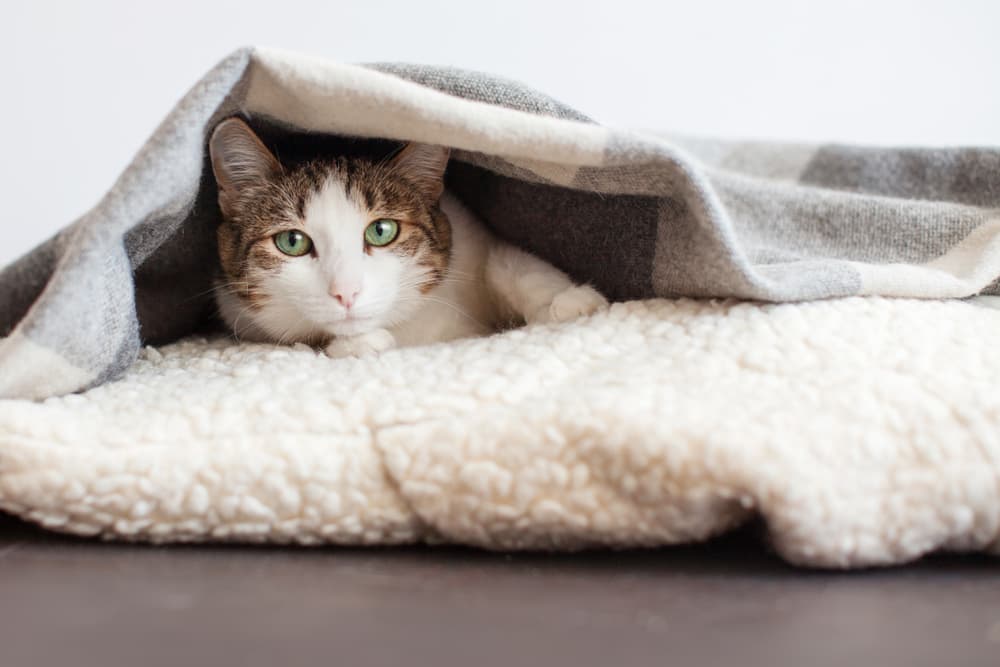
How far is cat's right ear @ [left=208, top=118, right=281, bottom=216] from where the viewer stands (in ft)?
2.76

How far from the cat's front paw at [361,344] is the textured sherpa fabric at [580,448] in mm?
185

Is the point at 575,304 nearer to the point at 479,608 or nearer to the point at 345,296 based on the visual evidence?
the point at 345,296

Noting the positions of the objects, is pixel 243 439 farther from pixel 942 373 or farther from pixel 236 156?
pixel 942 373

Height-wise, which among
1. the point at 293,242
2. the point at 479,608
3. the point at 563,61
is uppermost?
the point at 563,61

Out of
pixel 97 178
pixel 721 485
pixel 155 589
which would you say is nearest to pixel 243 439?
pixel 155 589

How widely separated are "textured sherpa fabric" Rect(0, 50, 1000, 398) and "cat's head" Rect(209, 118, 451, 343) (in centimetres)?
5

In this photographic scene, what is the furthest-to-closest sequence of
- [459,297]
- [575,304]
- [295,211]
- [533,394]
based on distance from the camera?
[459,297]
[295,211]
[575,304]
[533,394]

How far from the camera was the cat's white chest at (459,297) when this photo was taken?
3.19ft

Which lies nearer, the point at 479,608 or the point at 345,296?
the point at 479,608

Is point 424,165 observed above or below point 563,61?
below

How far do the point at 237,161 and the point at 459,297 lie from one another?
1.13ft

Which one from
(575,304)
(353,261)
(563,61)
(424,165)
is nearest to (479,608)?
(575,304)

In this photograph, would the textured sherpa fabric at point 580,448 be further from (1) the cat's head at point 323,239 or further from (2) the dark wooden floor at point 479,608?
(1) the cat's head at point 323,239

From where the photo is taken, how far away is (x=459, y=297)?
40.5 inches
